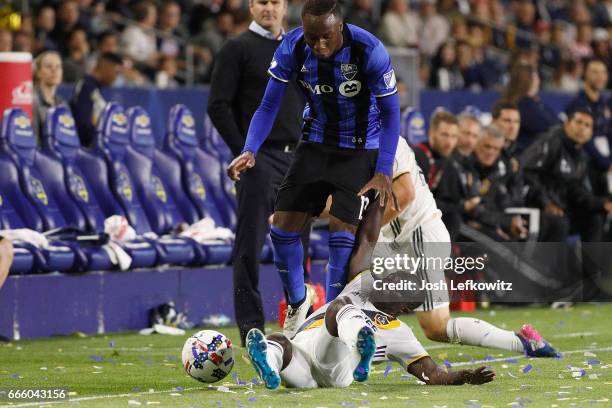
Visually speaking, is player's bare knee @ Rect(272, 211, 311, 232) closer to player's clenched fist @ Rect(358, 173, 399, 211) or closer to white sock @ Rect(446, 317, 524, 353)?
player's clenched fist @ Rect(358, 173, 399, 211)

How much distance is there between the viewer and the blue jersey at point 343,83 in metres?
7.63

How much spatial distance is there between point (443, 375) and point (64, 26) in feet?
30.1

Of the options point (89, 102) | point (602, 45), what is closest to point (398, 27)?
point (602, 45)

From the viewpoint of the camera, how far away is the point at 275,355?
6.92m

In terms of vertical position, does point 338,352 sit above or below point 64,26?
below

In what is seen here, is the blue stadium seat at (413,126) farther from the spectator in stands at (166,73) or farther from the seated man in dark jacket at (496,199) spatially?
the spectator in stands at (166,73)

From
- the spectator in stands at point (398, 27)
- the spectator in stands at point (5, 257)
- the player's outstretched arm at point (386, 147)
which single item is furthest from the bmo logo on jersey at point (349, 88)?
the spectator in stands at point (398, 27)

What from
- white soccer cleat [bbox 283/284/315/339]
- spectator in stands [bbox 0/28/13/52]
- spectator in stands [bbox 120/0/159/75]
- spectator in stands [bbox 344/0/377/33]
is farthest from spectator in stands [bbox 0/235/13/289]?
spectator in stands [bbox 344/0/377/33]

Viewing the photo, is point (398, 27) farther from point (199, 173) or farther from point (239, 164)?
point (239, 164)

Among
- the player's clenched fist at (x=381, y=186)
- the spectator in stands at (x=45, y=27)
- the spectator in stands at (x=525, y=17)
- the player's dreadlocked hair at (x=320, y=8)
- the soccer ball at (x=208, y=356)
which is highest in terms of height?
the spectator in stands at (x=525, y=17)

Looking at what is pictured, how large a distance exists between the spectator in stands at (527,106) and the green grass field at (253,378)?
13.4 ft

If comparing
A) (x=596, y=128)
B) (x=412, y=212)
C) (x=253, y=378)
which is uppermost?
(x=596, y=128)

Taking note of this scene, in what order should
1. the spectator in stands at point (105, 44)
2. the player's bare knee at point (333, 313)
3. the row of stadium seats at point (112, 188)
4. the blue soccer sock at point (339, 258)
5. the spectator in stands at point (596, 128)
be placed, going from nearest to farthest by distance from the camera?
the player's bare knee at point (333, 313) < the blue soccer sock at point (339, 258) < the row of stadium seats at point (112, 188) < the spectator in stands at point (105, 44) < the spectator in stands at point (596, 128)

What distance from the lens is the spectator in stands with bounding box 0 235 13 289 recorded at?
379 inches
